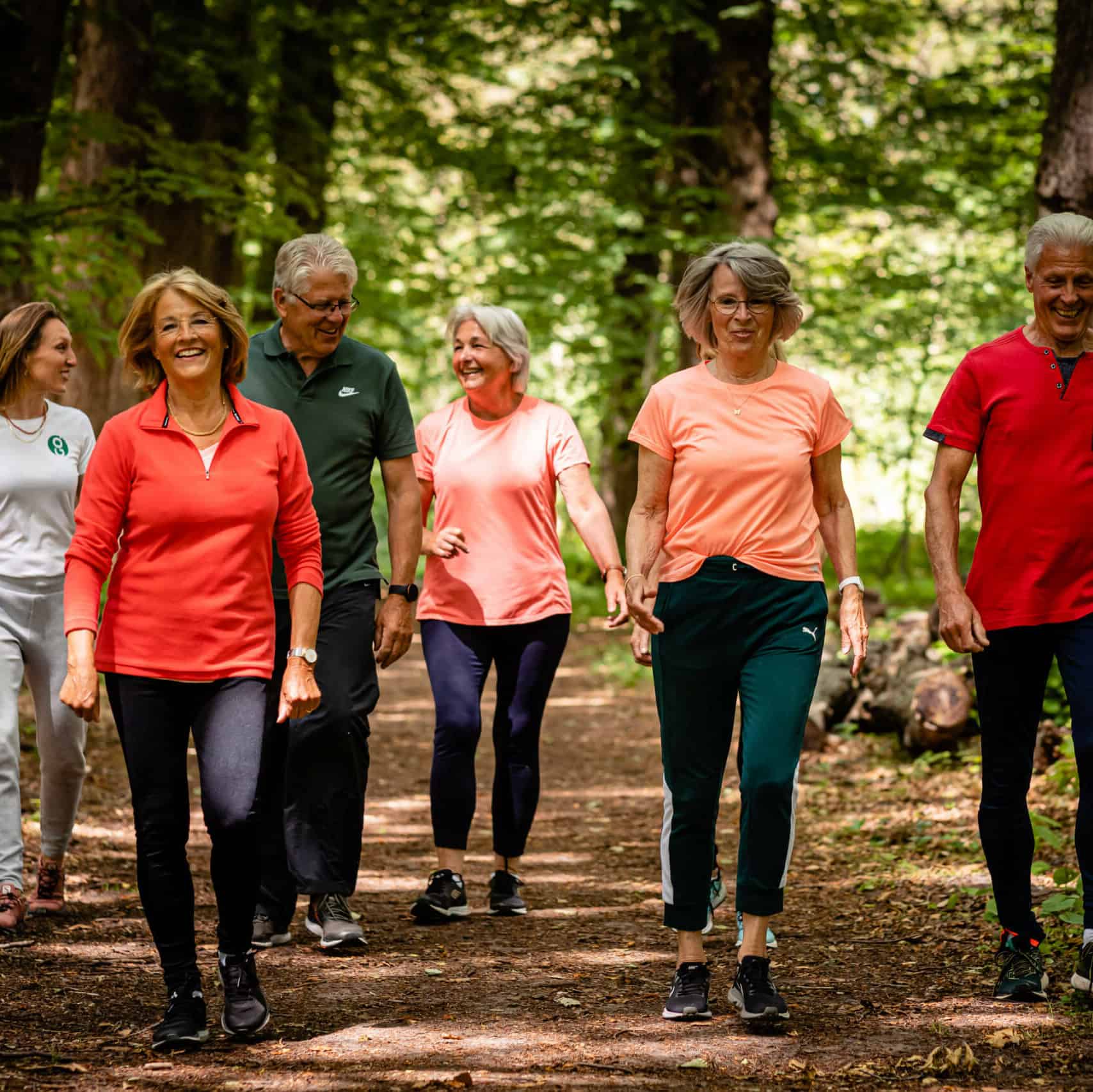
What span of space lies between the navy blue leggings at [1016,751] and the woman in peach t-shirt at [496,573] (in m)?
1.75

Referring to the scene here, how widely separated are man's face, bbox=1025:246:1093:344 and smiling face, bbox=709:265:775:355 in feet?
2.82

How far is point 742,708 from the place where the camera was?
4.41 m

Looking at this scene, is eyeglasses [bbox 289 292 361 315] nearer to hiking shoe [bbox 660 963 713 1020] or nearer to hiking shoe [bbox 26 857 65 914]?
hiking shoe [bbox 26 857 65 914]

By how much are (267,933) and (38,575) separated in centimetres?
167

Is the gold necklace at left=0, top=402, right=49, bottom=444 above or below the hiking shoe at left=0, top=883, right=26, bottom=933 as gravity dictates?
above

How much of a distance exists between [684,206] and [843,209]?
224cm

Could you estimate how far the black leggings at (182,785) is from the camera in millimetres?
4043

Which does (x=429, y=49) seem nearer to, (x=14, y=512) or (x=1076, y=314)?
(x=14, y=512)

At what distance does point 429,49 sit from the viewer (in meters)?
17.5

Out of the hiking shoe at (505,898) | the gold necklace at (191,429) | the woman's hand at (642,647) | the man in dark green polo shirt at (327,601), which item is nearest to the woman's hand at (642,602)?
the woman's hand at (642,647)

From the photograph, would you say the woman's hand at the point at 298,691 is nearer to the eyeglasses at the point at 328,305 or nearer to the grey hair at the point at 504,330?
the eyeglasses at the point at 328,305

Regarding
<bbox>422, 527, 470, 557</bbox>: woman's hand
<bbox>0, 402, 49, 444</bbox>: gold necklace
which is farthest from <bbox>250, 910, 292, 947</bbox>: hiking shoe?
<bbox>0, 402, 49, 444</bbox>: gold necklace

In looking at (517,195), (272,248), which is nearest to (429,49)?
(517,195)

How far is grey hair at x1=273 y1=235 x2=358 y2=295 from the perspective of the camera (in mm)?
5371
